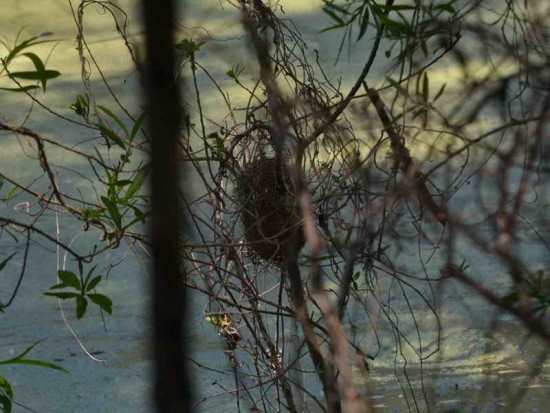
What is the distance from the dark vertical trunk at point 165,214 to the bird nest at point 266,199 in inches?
47.9

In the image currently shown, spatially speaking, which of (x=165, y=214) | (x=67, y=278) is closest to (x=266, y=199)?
(x=67, y=278)

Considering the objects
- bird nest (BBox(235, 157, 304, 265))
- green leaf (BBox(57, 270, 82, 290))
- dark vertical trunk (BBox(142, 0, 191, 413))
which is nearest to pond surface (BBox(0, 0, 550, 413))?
bird nest (BBox(235, 157, 304, 265))

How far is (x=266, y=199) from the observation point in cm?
176

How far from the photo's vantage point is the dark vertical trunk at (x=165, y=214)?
0.43m

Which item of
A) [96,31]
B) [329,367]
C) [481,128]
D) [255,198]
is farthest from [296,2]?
[329,367]

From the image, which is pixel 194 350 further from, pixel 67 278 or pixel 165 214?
pixel 165 214

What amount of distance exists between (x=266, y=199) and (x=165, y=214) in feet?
4.25

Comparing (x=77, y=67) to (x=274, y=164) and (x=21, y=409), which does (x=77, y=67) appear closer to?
(x=21, y=409)

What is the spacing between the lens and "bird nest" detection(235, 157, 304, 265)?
5.65 ft

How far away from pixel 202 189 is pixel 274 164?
130 centimetres

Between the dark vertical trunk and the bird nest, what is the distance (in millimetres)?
1216

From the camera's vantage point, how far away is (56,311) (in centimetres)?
270

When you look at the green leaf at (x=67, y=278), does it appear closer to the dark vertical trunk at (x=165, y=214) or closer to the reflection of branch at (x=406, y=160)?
the reflection of branch at (x=406, y=160)

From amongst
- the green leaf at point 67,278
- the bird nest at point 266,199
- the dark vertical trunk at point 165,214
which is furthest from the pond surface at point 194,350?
the dark vertical trunk at point 165,214
